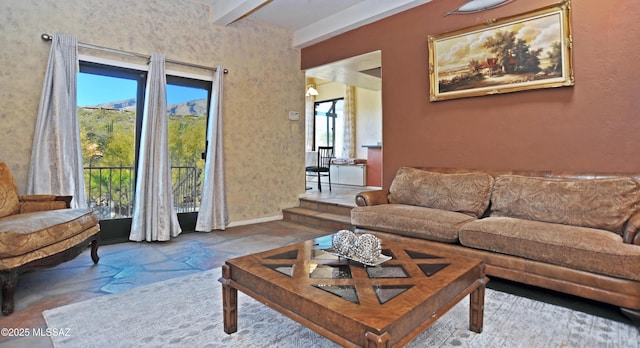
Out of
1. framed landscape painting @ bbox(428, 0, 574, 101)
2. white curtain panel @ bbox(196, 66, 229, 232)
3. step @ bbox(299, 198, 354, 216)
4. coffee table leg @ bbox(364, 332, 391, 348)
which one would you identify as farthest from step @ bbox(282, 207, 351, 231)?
coffee table leg @ bbox(364, 332, 391, 348)

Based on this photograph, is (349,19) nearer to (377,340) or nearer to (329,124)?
(377,340)

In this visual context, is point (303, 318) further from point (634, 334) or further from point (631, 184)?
point (631, 184)

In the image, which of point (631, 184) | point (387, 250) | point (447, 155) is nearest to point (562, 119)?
point (631, 184)

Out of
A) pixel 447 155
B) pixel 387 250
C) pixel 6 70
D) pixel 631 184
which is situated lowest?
pixel 387 250

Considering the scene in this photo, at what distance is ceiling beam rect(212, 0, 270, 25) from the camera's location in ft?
12.2

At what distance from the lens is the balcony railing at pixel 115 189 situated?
360cm

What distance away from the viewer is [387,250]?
193cm

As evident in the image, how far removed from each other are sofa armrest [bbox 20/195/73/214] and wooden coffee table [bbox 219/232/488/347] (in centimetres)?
203

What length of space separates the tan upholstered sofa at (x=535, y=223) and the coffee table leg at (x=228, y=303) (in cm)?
162

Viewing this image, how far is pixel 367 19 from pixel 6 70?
3.80 metres

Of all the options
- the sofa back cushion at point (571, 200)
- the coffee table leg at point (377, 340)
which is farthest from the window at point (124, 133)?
the coffee table leg at point (377, 340)

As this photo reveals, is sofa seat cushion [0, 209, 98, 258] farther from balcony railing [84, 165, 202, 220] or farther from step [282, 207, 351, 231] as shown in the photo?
step [282, 207, 351, 231]

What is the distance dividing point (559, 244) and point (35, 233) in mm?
3374

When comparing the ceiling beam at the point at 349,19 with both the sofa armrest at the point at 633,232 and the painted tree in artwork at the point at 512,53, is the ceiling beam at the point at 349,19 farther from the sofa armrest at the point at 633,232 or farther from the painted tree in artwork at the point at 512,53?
the sofa armrest at the point at 633,232
